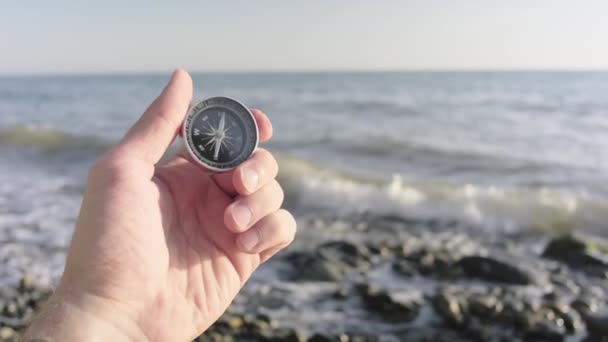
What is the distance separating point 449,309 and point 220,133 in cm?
365

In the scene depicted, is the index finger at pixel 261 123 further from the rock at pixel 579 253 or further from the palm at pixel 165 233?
the rock at pixel 579 253

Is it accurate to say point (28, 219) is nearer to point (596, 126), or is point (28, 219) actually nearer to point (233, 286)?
point (233, 286)

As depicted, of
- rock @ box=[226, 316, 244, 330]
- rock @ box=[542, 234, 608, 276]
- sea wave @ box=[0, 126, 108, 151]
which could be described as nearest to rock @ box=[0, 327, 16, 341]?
rock @ box=[226, 316, 244, 330]

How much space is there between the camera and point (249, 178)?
7.93 ft

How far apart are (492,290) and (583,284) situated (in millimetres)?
1135

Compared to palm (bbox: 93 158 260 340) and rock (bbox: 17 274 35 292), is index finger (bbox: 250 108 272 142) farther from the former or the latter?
rock (bbox: 17 274 35 292)

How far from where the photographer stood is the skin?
2.30 m

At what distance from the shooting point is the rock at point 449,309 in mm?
5271

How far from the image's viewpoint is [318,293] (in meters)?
5.89

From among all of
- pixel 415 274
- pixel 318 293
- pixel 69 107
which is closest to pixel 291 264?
pixel 318 293

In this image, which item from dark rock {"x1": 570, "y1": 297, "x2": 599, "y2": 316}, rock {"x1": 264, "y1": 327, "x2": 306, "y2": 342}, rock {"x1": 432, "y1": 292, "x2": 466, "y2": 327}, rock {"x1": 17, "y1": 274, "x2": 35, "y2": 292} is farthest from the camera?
rock {"x1": 17, "y1": 274, "x2": 35, "y2": 292}

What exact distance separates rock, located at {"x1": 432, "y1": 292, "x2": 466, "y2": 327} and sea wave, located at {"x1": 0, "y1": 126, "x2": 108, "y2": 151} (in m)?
12.2

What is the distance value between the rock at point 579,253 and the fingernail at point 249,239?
18.5 ft

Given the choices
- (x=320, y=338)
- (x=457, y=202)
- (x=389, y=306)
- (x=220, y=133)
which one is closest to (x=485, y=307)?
(x=389, y=306)
